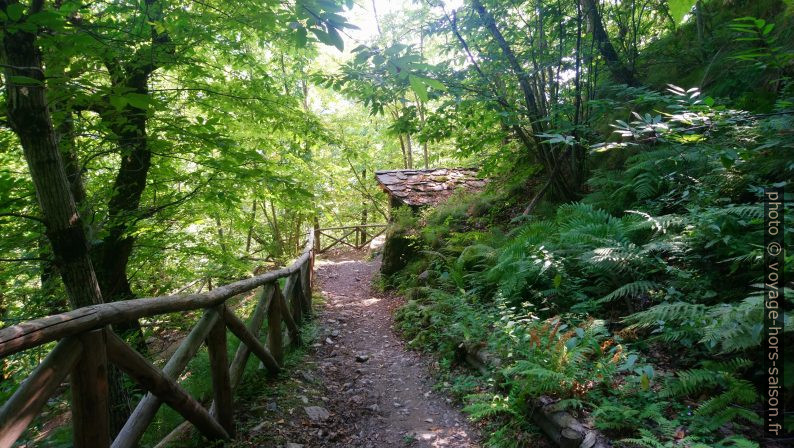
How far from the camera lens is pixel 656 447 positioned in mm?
2203

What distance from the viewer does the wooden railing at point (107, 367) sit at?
63.7 inches

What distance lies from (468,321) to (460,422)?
1563 millimetres

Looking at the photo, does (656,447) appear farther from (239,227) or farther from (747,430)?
(239,227)

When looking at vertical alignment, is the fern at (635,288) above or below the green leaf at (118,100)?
below

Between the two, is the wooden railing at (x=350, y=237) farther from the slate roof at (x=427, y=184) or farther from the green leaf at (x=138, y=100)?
the green leaf at (x=138, y=100)

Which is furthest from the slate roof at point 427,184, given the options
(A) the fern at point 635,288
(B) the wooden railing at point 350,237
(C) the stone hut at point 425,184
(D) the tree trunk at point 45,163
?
(D) the tree trunk at point 45,163

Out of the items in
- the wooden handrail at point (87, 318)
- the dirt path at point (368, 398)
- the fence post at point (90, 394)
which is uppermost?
the wooden handrail at point (87, 318)

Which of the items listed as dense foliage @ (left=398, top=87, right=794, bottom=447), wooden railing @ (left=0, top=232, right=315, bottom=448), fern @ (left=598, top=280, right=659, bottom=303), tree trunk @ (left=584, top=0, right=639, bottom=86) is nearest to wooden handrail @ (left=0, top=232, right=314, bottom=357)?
wooden railing @ (left=0, top=232, right=315, bottom=448)

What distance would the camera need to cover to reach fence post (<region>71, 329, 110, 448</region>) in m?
1.93

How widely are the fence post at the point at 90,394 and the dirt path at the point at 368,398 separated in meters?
1.60

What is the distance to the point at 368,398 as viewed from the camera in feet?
14.7

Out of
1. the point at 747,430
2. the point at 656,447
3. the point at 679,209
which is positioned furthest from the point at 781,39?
the point at 656,447

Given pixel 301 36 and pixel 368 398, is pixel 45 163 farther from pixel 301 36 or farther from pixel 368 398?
pixel 368 398

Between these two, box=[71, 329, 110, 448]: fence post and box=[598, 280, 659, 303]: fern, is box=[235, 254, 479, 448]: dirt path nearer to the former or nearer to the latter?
box=[71, 329, 110, 448]: fence post
